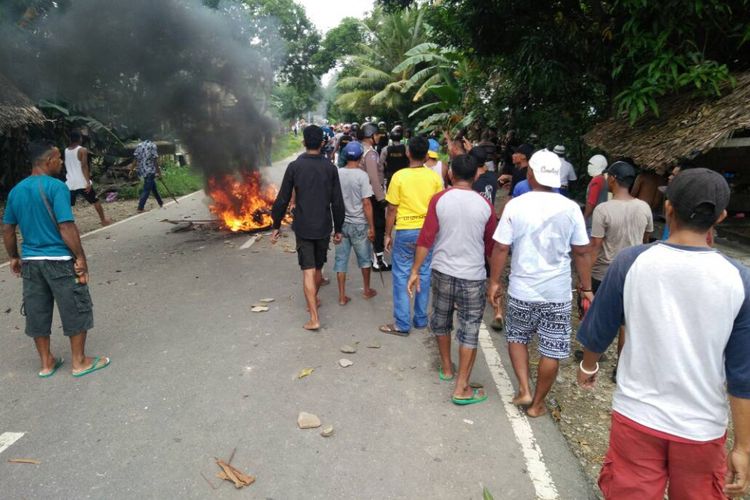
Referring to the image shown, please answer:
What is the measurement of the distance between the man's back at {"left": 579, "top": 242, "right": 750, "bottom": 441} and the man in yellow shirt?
2.67m

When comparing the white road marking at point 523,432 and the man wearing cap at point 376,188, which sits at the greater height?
the man wearing cap at point 376,188

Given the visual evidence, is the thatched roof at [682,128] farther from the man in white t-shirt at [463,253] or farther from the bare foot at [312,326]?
the bare foot at [312,326]

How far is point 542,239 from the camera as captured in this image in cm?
A: 313

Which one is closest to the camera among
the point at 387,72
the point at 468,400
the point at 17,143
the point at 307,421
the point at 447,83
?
the point at 307,421

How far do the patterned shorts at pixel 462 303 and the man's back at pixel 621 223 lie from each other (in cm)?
117

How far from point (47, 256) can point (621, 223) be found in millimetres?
4615

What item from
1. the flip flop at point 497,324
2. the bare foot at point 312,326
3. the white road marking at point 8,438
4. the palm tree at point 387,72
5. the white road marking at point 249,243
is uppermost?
the palm tree at point 387,72

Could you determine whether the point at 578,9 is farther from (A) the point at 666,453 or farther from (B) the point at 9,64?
(B) the point at 9,64

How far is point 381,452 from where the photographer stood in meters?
3.03

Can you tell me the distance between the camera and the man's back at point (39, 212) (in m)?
3.75

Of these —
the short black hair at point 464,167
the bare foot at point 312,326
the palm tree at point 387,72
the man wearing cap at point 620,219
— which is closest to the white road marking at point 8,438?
the bare foot at point 312,326

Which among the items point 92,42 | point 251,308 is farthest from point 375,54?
point 251,308

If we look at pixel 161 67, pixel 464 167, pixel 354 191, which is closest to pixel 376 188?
pixel 354 191

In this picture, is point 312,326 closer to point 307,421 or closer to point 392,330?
point 392,330
